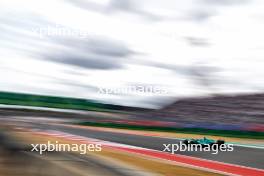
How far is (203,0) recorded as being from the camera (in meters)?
5.42

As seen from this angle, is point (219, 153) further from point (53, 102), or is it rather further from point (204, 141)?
point (53, 102)

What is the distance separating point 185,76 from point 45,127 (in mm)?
1726

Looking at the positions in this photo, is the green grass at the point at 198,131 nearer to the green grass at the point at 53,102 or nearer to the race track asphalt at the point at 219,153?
the race track asphalt at the point at 219,153

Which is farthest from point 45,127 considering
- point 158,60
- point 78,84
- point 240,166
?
point 240,166

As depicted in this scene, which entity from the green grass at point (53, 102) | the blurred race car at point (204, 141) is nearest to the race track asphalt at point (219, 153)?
the blurred race car at point (204, 141)

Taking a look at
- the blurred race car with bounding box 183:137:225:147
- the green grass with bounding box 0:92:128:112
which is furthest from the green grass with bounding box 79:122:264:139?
the green grass with bounding box 0:92:128:112

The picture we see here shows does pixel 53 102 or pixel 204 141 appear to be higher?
pixel 53 102

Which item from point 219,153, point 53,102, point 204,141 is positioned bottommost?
point 219,153

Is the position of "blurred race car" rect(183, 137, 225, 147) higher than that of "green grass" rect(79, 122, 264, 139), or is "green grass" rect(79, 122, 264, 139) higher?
"green grass" rect(79, 122, 264, 139)

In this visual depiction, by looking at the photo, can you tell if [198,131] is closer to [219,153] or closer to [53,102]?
[219,153]

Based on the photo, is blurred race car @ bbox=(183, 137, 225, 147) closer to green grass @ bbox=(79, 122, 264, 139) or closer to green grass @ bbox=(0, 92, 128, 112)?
green grass @ bbox=(79, 122, 264, 139)

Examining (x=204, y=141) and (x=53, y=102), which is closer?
(x=53, y=102)

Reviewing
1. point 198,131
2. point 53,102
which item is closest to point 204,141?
point 198,131

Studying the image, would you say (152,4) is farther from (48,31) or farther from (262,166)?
(262,166)
